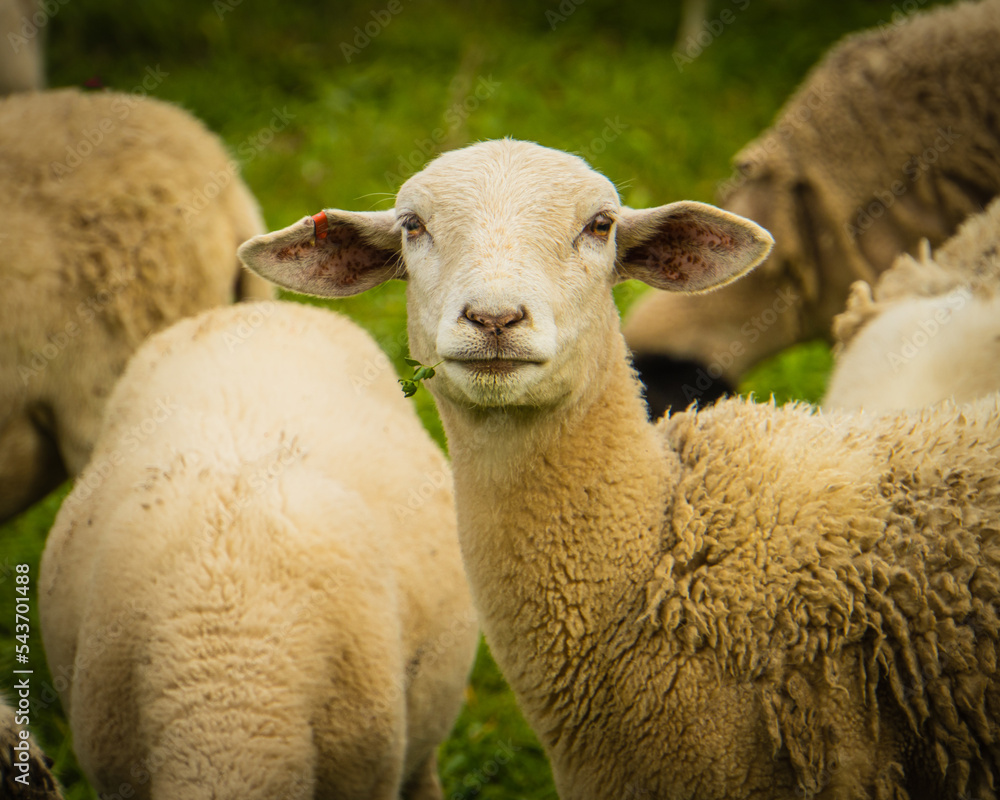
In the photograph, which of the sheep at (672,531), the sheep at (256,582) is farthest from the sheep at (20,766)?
the sheep at (672,531)

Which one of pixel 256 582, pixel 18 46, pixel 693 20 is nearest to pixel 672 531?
pixel 256 582

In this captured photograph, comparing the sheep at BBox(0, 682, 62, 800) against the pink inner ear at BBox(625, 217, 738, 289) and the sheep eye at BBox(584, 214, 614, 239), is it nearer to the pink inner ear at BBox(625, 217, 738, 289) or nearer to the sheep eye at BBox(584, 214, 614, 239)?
the sheep eye at BBox(584, 214, 614, 239)

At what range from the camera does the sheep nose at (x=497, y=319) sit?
2.04 metres

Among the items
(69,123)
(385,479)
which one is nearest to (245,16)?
Result: (69,123)

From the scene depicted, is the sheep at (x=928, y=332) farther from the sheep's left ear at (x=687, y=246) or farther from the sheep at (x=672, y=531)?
the sheep's left ear at (x=687, y=246)

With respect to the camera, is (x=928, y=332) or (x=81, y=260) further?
(x=81, y=260)

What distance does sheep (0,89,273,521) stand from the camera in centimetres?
402

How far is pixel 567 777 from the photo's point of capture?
2480 mm

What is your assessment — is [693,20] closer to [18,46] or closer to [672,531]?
[18,46]

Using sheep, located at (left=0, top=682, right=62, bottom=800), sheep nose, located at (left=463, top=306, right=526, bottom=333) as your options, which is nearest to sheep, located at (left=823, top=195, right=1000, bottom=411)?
A: sheep nose, located at (left=463, top=306, right=526, bottom=333)

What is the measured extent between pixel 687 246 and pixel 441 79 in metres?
7.66

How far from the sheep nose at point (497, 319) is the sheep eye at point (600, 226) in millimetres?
475

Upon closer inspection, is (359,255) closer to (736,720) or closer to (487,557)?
(487,557)

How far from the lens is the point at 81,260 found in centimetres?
407
